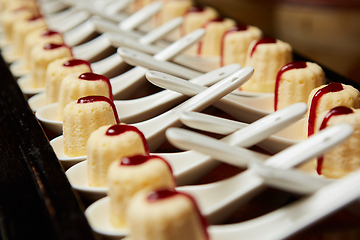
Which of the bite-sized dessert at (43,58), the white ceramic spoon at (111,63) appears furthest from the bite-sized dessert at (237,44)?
the bite-sized dessert at (43,58)

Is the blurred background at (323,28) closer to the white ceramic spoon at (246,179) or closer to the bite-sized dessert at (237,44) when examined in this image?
the bite-sized dessert at (237,44)

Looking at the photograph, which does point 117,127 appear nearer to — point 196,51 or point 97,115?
point 97,115

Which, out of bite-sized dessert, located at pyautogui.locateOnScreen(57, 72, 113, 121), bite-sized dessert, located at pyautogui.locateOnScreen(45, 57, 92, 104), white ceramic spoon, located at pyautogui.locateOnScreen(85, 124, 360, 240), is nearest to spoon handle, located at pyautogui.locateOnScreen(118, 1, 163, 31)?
bite-sized dessert, located at pyautogui.locateOnScreen(45, 57, 92, 104)

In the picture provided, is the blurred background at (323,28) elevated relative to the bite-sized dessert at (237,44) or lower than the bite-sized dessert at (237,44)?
lower

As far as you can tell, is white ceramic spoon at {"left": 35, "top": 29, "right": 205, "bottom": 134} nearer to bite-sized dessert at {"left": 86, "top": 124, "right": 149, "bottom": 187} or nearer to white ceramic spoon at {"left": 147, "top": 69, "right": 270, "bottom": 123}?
white ceramic spoon at {"left": 147, "top": 69, "right": 270, "bottom": 123}

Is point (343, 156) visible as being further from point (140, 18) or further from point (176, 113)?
point (140, 18)

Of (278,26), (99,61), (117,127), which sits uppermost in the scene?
(117,127)

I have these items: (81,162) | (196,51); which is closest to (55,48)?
(196,51)
